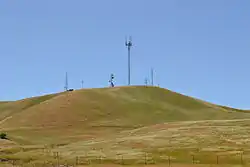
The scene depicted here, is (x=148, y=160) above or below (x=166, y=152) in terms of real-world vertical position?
below

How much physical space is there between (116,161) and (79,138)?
94.9m

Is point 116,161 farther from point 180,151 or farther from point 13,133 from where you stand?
point 13,133

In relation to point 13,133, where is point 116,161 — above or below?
below

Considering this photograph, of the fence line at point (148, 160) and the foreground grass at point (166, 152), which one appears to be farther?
the foreground grass at point (166, 152)

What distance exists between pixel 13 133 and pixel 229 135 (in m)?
92.1

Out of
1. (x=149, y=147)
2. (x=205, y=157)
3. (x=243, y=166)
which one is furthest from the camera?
(x=149, y=147)

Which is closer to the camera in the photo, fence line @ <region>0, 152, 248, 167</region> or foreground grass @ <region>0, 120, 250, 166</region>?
fence line @ <region>0, 152, 248, 167</region>

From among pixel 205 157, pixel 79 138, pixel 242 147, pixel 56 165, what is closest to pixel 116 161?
pixel 56 165

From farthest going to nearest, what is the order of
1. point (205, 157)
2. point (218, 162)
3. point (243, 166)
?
point (205, 157), point (218, 162), point (243, 166)

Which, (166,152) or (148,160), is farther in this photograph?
(166,152)

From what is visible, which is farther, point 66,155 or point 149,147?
point 149,147

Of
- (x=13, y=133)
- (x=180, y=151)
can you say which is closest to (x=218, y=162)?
(x=180, y=151)

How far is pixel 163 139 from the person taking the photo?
131 m

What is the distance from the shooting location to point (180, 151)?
102 m
